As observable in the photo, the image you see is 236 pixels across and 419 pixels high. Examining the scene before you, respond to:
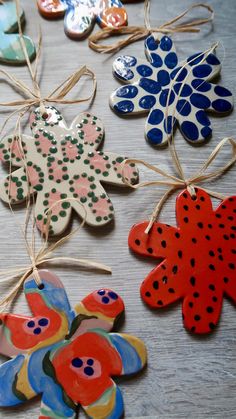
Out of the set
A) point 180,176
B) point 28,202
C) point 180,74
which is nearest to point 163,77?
point 180,74

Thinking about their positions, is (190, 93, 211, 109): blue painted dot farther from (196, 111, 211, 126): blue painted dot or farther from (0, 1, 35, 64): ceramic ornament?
(0, 1, 35, 64): ceramic ornament

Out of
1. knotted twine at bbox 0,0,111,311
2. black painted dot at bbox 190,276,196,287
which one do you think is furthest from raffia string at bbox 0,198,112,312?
black painted dot at bbox 190,276,196,287

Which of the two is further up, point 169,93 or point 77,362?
point 169,93

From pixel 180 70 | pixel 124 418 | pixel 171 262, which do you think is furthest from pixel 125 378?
pixel 180 70

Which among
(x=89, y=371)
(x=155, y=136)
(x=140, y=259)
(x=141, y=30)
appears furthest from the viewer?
(x=141, y=30)

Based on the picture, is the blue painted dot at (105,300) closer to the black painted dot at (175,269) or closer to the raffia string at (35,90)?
the black painted dot at (175,269)

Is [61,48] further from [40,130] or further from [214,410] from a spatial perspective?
[214,410]

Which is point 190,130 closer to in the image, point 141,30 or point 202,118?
point 202,118
